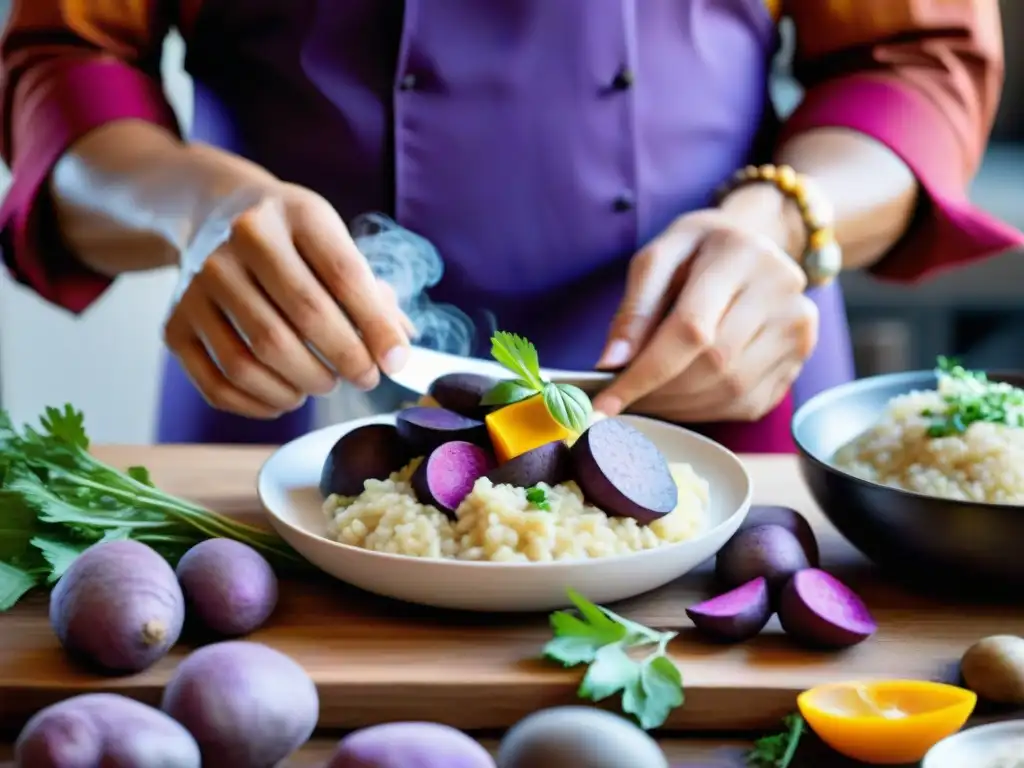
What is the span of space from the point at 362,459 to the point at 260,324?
22cm

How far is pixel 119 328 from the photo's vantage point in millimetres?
3035

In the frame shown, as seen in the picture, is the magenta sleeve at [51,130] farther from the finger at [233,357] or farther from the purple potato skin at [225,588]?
the purple potato skin at [225,588]

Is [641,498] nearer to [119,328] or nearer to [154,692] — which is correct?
[154,692]

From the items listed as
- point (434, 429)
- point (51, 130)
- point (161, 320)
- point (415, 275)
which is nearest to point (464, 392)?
point (434, 429)

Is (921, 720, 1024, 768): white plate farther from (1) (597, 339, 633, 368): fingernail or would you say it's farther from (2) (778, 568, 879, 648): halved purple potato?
(1) (597, 339, 633, 368): fingernail

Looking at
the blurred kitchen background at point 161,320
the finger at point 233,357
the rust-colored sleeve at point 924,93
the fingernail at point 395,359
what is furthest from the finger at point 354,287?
the blurred kitchen background at point 161,320

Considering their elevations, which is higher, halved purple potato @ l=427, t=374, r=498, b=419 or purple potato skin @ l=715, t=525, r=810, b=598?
halved purple potato @ l=427, t=374, r=498, b=419

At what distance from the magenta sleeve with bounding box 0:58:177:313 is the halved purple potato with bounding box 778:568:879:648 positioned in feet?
3.58

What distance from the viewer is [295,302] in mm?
1216

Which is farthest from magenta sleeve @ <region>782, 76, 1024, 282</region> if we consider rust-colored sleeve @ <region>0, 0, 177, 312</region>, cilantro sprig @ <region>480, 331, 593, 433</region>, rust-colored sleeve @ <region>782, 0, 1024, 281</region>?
rust-colored sleeve @ <region>0, 0, 177, 312</region>

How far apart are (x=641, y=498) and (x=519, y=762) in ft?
1.09

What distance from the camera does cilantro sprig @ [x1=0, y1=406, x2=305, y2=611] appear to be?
1049 mm

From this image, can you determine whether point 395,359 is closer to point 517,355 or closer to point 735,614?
point 517,355

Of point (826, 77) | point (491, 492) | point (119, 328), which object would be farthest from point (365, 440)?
point (119, 328)
